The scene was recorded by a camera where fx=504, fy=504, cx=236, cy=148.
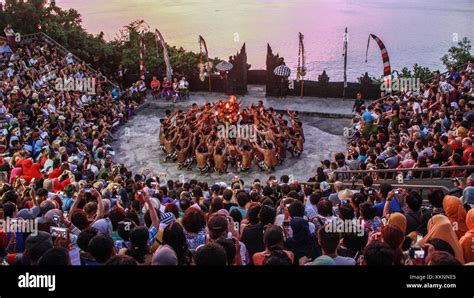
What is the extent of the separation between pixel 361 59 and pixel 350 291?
35504mm

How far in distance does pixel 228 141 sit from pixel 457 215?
10523 millimetres

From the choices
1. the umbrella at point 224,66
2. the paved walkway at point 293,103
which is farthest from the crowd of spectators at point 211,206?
the umbrella at point 224,66

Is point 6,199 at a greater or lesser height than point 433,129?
lesser

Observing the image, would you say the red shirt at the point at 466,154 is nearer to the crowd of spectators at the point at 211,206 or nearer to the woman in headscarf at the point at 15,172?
the crowd of spectators at the point at 211,206

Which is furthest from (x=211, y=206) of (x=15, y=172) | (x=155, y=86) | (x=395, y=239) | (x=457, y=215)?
(x=155, y=86)

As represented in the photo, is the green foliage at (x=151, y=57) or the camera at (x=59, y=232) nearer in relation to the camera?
the camera at (x=59, y=232)

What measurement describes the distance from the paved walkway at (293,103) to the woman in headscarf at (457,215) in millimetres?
14634

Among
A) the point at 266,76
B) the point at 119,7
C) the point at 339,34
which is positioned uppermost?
the point at 119,7

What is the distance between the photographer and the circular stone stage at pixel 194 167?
1638 centimetres

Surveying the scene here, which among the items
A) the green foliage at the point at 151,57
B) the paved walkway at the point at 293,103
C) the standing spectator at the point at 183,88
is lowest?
the paved walkway at the point at 293,103

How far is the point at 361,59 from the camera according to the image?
124 ft

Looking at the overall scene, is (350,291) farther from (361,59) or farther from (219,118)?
(361,59)

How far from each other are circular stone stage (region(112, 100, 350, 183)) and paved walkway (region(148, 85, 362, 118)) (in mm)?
438

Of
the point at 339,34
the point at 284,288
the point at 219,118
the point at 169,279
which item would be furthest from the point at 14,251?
the point at 339,34
